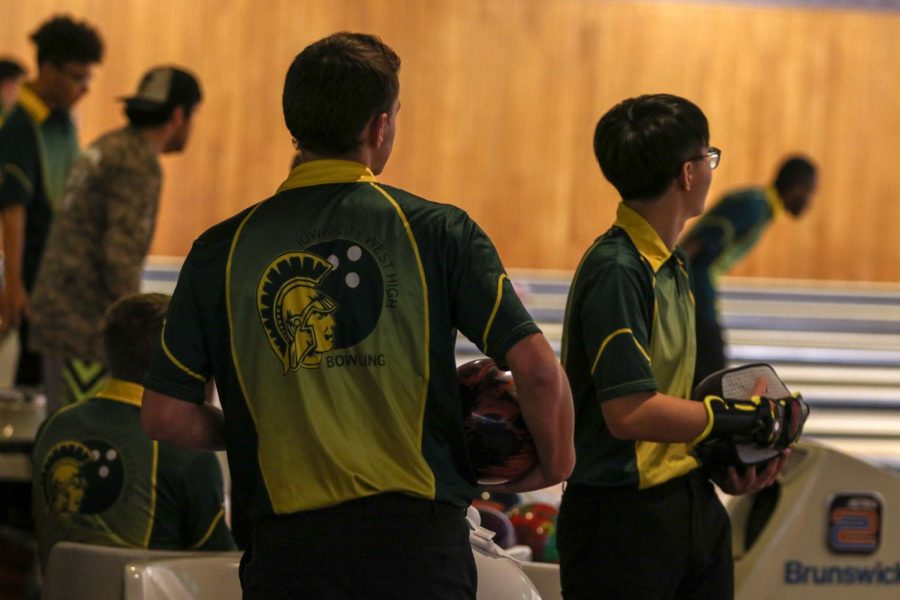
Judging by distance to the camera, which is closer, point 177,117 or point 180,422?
point 180,422

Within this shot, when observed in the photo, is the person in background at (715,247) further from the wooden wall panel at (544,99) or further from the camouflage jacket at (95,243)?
the wooden wall panel at (544,99)

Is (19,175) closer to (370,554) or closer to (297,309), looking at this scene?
(297,309)

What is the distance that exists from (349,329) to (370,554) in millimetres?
265

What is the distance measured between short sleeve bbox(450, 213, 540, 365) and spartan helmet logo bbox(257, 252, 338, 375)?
0.51 ft

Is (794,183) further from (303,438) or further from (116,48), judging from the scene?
(116,48)

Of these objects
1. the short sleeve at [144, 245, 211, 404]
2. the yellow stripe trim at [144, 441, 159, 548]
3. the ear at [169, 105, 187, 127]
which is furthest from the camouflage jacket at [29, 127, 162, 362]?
the short sleeve at [144, 245, 211, 404]

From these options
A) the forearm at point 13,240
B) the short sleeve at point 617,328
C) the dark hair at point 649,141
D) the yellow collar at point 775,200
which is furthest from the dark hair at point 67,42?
the yellow collar at point 775,200

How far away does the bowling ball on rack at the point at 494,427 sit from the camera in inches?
68.2

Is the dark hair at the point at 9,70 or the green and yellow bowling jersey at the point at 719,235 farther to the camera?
the dark hair at the point at 9,70

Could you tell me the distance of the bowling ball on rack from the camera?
1.73 metres

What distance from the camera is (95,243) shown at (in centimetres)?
405

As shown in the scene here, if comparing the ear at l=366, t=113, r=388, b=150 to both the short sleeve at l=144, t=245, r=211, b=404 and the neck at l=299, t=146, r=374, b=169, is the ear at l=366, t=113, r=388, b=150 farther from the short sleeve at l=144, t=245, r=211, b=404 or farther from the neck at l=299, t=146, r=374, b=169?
the short sleeve at l=144, t=245, r=211, b=404

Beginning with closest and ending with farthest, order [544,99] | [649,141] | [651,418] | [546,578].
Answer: [651,418] → [649,141] → [546,578] → [544,99]

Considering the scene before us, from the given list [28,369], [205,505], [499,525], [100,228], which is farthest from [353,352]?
[28,369]
